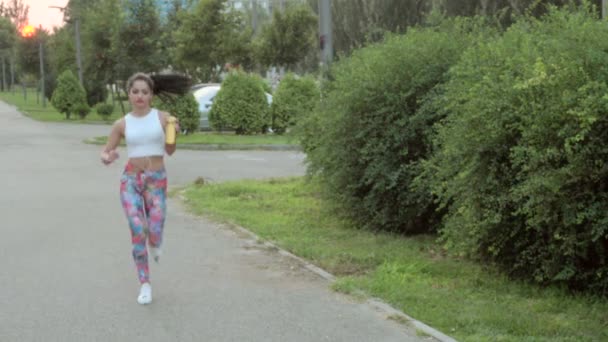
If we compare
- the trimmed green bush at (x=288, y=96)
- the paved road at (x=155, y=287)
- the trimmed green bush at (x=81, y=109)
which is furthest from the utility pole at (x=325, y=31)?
the trimmed green bush at (x=81, y=109)

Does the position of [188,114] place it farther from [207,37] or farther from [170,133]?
[170,133]

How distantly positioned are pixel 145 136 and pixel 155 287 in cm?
131

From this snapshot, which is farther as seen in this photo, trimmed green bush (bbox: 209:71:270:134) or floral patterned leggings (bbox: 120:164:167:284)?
trimmed green bush (bbox: 209:71:270:134)

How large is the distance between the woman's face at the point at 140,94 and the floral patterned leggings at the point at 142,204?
49cm

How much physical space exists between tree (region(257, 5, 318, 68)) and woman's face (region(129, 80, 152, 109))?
34942mm

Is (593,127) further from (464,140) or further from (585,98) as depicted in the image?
(464,140)

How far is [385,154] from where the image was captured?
31.5ft

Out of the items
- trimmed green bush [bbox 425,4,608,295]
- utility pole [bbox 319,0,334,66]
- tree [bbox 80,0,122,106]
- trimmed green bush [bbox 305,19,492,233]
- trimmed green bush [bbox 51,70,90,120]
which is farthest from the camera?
tree [bbox 80,0,122,106]

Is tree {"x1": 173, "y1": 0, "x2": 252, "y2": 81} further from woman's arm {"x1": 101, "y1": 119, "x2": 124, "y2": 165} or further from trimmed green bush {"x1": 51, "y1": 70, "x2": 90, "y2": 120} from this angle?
woman's arm {"x1": 101, "y1": 119, "x2": 124, "y2": 165}

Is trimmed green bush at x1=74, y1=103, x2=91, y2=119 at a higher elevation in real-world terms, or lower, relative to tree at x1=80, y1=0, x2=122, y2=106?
lower

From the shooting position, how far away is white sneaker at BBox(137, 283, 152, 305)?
696 cm

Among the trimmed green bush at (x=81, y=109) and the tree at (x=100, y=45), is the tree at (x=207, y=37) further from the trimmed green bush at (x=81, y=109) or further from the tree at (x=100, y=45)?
the trimmed green bush at (x=81, y=109)

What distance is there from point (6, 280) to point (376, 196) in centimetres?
397

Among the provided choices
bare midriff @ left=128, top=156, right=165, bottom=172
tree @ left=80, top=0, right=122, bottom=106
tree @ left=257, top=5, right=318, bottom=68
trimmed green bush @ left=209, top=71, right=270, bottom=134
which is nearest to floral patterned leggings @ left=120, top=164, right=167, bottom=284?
bare midriff @ left=128, top=156, right=165, bottom=172
